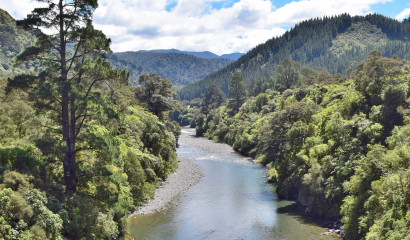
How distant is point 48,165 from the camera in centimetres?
2150

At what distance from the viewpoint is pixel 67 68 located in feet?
74.1

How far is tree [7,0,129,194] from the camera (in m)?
Result: 20.9

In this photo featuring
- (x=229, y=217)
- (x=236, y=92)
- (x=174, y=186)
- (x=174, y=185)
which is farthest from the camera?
(x=236, y=92)

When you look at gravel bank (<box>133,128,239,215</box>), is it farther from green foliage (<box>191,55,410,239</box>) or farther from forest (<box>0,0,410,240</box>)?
green foliage (<box>191,55,410,239</box>)

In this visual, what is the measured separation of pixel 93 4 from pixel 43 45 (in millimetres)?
4515

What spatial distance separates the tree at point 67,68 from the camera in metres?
20.9

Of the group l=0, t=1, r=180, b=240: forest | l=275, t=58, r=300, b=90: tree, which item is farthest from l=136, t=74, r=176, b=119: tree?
l=275, t=58, r=300, b=90: tree

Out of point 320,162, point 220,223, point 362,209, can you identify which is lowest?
point 220,223

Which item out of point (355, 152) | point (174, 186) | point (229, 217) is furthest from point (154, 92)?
point (355, 152)

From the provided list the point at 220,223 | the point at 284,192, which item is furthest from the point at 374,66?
the point at 220,223

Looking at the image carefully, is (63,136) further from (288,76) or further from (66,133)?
(288,76)

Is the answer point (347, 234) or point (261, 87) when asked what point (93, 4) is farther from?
point (261, 87)

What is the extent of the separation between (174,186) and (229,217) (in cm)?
1560

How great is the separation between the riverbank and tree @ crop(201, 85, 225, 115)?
284 ft
